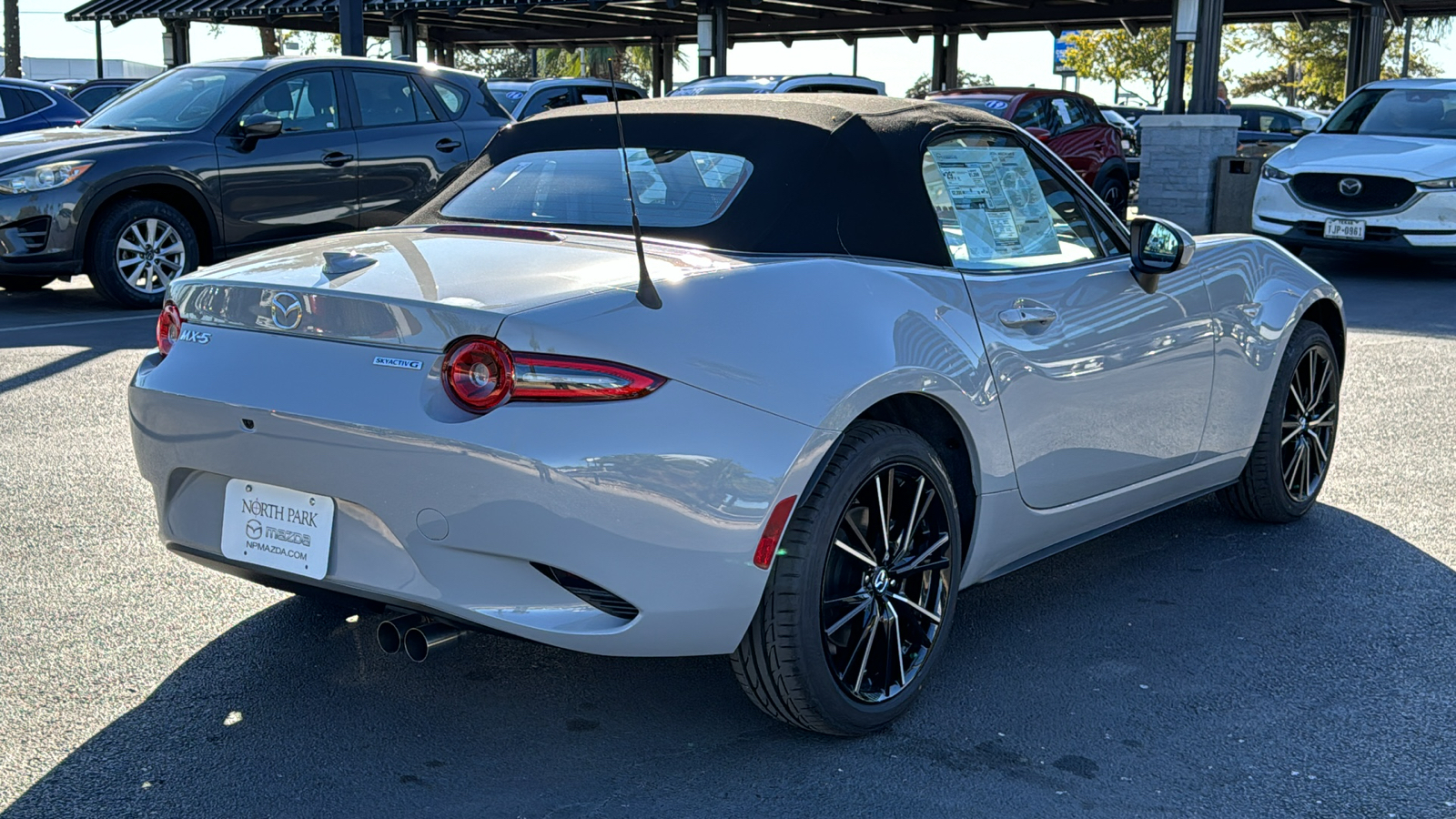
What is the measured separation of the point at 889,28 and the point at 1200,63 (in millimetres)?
18019

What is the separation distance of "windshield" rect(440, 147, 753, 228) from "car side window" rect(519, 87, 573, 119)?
1235cm

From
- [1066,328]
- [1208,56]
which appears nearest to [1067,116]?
[1208,56]

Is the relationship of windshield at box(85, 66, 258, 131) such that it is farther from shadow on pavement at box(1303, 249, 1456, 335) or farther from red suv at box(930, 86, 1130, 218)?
red suv at box(930, 86, 1130, 218)

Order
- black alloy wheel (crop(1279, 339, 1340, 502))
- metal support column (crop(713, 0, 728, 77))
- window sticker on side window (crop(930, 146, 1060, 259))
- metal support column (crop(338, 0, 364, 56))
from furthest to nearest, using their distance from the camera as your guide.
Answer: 1. metal support column (crop(713, 0, 728, 77))
2. metal support column (crop(338, 0, 364, 56))
3. black alloy wheel (crop(1279, 339, 1340, 502))
4. window sticker on side window (crop(930, 146, 1060, 259))

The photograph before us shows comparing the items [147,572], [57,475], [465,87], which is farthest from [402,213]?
[147,572]

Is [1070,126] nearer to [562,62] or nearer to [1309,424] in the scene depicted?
[1309,424]

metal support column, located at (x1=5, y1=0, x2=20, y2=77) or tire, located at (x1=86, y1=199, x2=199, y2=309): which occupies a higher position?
metal support column, located at (x1=5, y1=0, x2=20, y2=77)

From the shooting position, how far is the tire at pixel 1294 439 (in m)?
5.04

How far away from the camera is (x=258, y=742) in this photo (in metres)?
3.29

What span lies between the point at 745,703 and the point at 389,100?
8.74 m

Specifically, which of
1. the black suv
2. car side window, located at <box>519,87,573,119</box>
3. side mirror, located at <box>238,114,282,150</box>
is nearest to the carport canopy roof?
car side window, located at <box>519,87,573,119</box>

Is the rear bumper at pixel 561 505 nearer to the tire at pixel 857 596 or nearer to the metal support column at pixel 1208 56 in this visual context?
the tire at pixel 857 596

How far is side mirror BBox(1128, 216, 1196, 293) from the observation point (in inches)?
167

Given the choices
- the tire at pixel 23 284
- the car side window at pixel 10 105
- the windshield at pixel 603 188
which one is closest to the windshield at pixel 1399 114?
the tire at pixel 23 284
